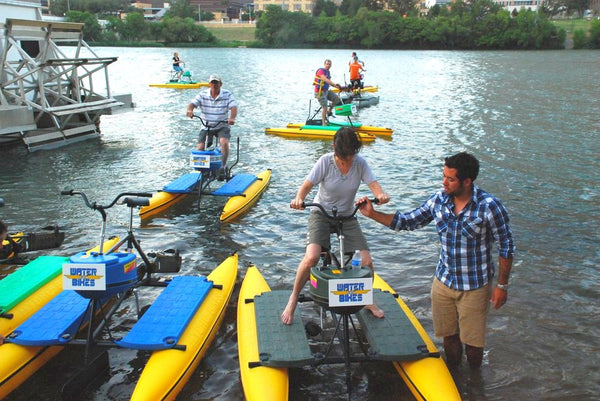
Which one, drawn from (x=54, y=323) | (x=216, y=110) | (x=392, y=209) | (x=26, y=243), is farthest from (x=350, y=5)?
(x=54, y=323)

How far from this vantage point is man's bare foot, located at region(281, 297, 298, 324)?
19.2ft

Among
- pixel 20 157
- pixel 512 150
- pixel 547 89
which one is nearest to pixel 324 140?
pixel 512 150

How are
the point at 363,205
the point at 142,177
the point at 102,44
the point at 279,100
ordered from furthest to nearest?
the point at 102,44, the point at 279,100, the point at 142,177, the point at 363,205

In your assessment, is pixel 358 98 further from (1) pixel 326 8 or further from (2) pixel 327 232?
(1) pixel 326 8

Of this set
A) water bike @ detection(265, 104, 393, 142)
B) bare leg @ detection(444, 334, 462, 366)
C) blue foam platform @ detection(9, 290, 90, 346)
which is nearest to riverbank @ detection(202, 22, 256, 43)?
water bike @ detection(265, 104, 393, 142)

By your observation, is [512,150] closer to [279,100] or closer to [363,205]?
[363,205]

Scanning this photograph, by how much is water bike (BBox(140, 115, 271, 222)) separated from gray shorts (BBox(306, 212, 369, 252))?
4.62 meters

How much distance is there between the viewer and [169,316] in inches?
233

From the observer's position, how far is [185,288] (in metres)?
6.68

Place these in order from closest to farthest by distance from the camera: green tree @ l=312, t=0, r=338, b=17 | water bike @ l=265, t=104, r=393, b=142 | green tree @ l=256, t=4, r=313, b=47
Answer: water bike @ l=265, t=104, r=393, b=142 → green tree @ l=256, t=4, r=313, b=47 → green tree @ l=312, t=0, r=338, b=17

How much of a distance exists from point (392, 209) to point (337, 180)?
5.91 metres

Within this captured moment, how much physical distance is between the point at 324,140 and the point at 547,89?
69.1 feet

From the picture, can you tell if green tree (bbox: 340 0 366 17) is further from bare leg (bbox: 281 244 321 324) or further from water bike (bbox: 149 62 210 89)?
bare leg (bbox: 281 244 321 324)

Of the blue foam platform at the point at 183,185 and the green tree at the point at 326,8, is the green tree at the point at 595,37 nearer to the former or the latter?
the green tree at the point at 326,8
